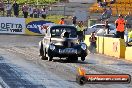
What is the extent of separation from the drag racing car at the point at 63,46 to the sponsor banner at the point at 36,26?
20617 millimetres

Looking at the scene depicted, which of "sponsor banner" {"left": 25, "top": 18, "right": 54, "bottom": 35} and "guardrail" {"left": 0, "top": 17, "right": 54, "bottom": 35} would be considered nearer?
"guardrail" {"left": 0, "top": 17, "right": 54, "bottom": 35}

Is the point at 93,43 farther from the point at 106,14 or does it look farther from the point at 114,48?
the point at 106,14

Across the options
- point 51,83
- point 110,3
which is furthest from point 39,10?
point 51,83

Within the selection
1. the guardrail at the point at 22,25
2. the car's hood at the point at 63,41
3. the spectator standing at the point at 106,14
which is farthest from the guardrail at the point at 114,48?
the spectator standing at the point at 106,14

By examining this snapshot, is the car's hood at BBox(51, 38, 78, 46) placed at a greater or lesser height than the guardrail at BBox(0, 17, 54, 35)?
greater

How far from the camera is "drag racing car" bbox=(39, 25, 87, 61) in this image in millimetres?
20000

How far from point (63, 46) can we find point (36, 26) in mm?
21876

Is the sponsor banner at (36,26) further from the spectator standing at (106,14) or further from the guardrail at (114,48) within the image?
the guardrail at (114,48)

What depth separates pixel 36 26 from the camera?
4184cm

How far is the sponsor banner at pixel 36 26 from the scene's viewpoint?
41.8m

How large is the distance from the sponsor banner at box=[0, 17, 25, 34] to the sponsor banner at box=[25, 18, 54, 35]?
1.83ft

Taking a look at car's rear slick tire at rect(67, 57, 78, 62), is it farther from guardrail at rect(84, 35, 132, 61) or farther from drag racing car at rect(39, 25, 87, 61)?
guardrail at rect(84, 35, 132, 61)

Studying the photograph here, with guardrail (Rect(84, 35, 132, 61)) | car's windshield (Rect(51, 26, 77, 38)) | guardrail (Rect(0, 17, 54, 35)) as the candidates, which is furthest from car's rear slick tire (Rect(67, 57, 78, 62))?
guardrail (Rect(0, 17, 54, 35))

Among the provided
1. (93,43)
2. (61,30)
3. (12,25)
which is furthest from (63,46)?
(12,25)
